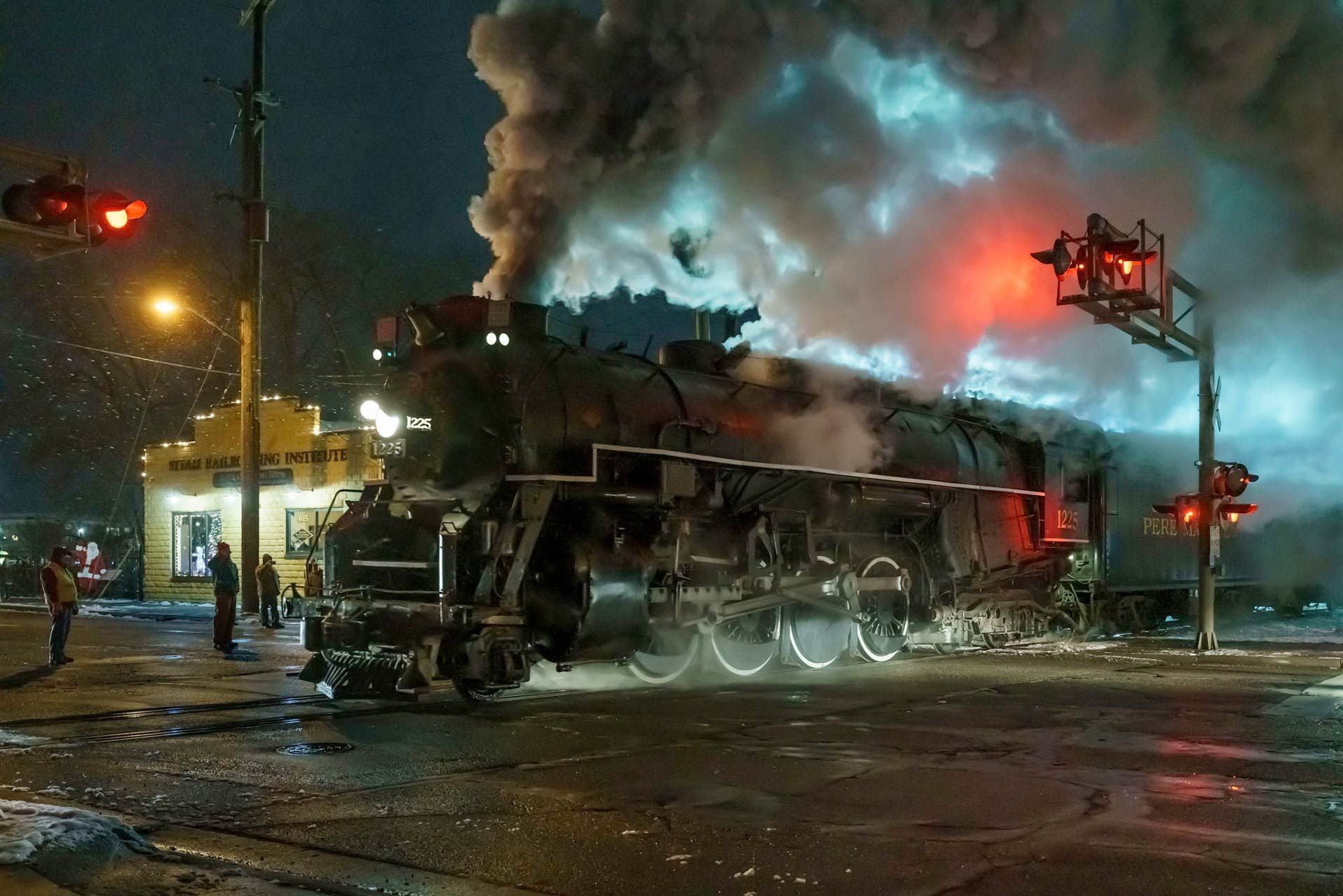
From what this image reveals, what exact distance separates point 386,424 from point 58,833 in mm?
6325

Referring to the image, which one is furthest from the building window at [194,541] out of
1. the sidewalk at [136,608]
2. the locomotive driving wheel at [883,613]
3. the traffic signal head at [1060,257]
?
the traffic signal head at [1060,257]

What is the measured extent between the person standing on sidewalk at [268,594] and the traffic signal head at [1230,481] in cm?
1480

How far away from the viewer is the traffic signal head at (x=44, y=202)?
27.0 feet

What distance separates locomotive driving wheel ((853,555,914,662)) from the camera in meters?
15.9

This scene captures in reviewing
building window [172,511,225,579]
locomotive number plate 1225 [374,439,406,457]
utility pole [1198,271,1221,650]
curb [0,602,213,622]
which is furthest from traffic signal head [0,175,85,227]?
building window [172,511,225,579]

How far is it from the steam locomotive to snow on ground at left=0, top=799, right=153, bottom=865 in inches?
171

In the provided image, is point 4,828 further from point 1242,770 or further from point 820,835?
point 1242,770

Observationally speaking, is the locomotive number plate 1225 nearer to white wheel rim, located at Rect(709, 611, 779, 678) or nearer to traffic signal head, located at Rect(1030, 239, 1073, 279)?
white wheel rim, located at Rect(709, 611, 779, 678)

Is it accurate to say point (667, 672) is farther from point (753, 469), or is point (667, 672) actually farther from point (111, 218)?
point (111, 218)

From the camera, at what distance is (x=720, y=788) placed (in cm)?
782

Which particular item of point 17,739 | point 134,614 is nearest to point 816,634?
point 17,739

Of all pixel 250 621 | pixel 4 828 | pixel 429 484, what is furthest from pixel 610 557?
pixel 250 621

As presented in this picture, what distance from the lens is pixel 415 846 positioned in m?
6.47

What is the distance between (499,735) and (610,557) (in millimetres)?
2284
